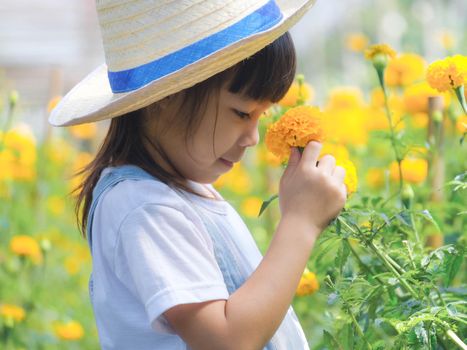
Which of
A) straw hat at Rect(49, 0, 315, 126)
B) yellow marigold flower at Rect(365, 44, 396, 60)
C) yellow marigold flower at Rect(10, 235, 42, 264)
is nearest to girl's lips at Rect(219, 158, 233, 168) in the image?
straw hat at Rect(49, 0, 315, 126)

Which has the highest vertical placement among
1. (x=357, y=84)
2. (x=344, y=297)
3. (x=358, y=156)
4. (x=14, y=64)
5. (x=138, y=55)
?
(x=138, y=55)

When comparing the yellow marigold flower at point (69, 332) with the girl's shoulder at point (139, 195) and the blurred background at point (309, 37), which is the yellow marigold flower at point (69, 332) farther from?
the girl's shoulder at point (139, 195)

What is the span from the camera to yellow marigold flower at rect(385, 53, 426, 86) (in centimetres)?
215

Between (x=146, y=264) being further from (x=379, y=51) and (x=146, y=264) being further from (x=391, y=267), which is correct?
(x=379, y=51)

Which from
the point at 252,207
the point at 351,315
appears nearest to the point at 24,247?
the point at 252,207

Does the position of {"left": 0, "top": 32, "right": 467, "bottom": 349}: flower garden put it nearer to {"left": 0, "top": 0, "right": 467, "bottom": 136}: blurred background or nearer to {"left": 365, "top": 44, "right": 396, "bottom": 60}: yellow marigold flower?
{"left": 365, "top": 44, "right": 396, "bottom": 60}: yellow marigold flower

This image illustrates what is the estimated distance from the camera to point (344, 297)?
108 centimetres

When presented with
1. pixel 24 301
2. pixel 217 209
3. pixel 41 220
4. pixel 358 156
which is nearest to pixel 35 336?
pixel 24 301

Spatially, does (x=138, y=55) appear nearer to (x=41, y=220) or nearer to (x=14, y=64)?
(x=41, y=220)

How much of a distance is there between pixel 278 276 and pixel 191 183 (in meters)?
0.25

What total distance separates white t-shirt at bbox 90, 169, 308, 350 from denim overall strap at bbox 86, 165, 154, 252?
13 mm

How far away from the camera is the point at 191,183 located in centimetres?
122

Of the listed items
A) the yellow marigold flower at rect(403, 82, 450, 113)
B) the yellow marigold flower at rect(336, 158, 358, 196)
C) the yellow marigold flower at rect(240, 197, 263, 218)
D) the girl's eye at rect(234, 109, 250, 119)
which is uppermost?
the girl's eye at rect(234, 109, 250, 119)

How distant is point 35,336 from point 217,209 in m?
1.06
